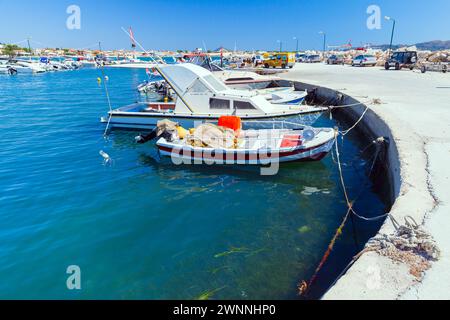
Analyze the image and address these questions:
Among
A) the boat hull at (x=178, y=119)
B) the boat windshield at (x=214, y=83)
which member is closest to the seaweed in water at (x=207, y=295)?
the boat hull at (x=178, y=119)

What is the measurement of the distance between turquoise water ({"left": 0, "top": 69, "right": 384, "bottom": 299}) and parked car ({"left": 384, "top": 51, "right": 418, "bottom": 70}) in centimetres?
2907

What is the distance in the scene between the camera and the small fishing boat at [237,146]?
9.77 metres

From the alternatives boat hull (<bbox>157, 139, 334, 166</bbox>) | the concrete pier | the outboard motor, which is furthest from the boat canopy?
the outboard motor

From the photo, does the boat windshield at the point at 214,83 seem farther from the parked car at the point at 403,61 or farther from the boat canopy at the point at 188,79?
the parked car at the point at 403,61

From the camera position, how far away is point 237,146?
1029 centimetres

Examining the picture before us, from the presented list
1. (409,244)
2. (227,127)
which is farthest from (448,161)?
(227,127)

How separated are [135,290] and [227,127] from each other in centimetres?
718

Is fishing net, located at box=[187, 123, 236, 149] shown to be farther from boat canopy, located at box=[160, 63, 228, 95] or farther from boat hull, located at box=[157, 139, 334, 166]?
boat canopy, located at box=[160, 63, 228, 95]

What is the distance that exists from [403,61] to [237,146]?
114 ft

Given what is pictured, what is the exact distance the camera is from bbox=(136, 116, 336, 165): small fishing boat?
9.77m

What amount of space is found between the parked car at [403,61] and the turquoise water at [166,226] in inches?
1145

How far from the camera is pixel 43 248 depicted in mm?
6637

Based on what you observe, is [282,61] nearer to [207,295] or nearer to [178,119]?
[178,119]

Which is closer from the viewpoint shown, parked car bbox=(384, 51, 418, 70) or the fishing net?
the fishing net
